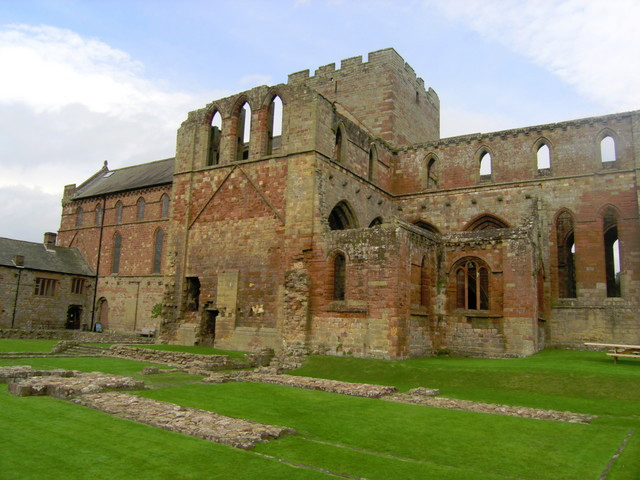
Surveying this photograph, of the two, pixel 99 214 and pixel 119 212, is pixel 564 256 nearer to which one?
pixel 119 212

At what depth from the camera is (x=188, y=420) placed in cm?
903

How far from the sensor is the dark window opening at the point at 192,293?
82.2ft

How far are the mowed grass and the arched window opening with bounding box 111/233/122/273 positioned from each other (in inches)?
1040

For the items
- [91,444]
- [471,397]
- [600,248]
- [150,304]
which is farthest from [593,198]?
[150,304]

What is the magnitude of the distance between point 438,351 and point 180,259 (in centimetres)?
1290

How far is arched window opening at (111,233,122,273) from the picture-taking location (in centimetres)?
3897

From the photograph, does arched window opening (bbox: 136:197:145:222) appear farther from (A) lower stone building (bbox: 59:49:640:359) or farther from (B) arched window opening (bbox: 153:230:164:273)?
(A) lower stone building (bbox: 59:49:640:359)

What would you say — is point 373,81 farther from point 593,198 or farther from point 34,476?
point 34,476

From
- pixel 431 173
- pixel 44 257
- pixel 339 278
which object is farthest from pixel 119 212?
pixel 339 278

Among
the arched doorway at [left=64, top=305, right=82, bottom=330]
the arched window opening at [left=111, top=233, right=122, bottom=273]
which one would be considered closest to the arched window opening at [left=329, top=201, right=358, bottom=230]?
the arched window opening at [left=111, top=233, right=122, bottom=273]

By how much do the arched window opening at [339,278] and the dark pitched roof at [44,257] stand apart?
2468 cm

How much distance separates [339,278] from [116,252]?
24.5 meters

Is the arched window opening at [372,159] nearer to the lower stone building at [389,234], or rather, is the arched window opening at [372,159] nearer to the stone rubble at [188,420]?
the lower stone building at [389,234]

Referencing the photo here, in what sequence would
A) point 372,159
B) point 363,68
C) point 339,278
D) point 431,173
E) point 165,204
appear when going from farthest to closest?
1. point 165,204
2. point 363,68
3. point 431,173
4. point 372,159
5. point 339,278
